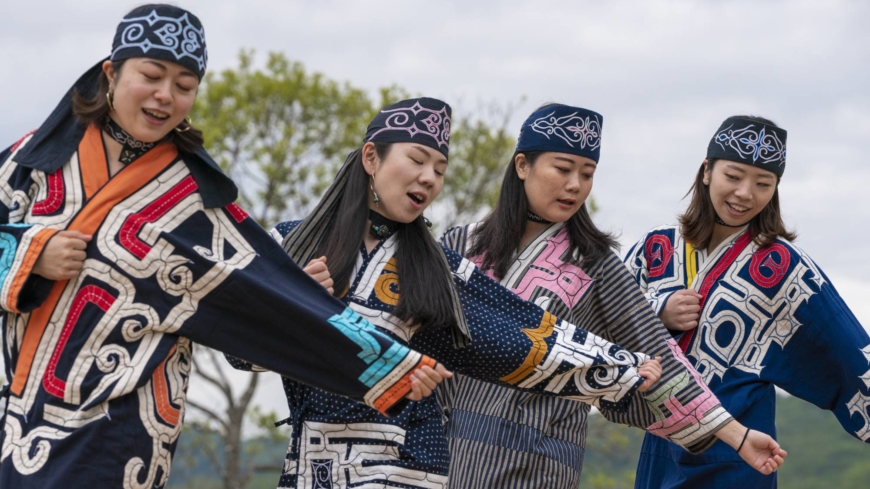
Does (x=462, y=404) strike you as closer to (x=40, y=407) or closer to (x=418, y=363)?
(x=418, y=363)

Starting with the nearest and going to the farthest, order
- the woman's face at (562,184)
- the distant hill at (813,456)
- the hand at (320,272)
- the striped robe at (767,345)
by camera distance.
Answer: the hand at (320,272) → the woman's face at (562,184) → the striped robe at (767,345) → the distant hill at (813,456)

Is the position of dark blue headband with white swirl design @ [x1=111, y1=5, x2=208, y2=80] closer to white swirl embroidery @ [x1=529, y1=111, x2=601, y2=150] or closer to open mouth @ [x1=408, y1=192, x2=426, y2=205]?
open mouth @ [x1=408, y1=192, x2=426, y2=205]

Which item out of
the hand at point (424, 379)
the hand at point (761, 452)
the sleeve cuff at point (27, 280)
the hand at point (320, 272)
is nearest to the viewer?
the sleeve cuff at point (27, 280)

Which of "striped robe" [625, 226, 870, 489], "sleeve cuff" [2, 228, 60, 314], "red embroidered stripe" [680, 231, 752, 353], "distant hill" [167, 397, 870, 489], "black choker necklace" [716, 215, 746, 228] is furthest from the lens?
"distant hill" [167, 397, 870, 489]

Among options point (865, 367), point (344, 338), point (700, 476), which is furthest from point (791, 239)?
point (344, 338)

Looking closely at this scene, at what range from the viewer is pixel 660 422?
4.11m

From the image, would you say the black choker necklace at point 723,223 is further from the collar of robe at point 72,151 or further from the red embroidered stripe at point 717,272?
the collar of robe at point 72,151

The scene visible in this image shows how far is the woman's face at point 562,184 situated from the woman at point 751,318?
71cm

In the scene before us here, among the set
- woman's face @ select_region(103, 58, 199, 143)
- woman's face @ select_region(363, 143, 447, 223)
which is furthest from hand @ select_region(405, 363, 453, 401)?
woman's face @ select_region(103, 58, 199, 143)

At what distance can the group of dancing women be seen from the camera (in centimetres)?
313

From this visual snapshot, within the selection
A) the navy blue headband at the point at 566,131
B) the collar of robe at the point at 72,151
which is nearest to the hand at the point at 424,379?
the collar of robe at the point at 72,151

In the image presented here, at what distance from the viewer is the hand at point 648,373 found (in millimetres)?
3961

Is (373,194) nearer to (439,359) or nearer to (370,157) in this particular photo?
(370,157)

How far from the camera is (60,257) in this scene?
3.05 m
